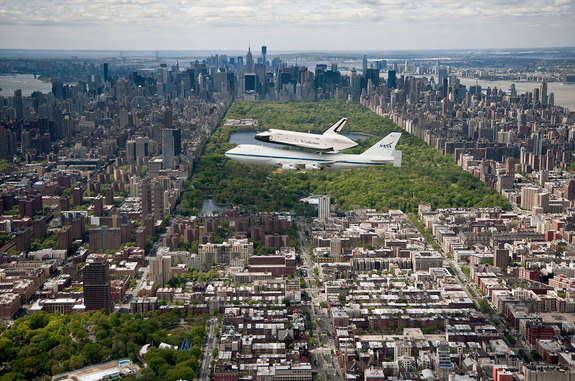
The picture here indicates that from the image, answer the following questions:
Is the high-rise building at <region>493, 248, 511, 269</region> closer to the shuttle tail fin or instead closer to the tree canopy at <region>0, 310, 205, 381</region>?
the shuttle tail fin

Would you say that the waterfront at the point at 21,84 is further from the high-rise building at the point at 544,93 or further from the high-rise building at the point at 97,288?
the high-rise building at the point at 544,93

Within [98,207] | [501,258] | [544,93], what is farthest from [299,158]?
[544,93]

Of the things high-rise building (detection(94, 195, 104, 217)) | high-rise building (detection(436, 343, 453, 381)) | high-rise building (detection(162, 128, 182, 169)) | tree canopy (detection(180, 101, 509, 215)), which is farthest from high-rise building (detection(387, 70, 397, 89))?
high-rise building (detection(436, 343, 453, 381))

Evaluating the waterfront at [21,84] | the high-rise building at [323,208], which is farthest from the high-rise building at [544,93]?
the waterfront at [21,84]

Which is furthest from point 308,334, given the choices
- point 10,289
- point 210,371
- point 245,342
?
point 10,289

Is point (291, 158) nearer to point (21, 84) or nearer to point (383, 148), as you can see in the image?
point (383, 148)

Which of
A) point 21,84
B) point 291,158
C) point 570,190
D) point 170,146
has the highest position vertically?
point 21,84

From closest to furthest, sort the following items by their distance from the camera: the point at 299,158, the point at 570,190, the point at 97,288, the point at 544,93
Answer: the point at 299,158, the point at 97,288, the point at 570,190, the point at 544,93

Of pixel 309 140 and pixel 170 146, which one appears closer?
pixel 309 140
